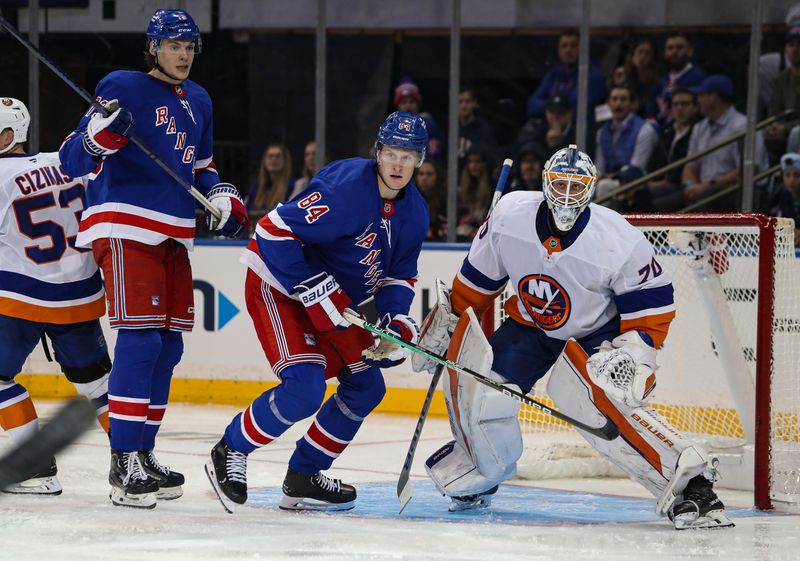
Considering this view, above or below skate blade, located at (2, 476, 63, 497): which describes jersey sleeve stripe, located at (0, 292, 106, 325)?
above

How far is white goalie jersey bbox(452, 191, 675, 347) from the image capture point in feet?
9.77

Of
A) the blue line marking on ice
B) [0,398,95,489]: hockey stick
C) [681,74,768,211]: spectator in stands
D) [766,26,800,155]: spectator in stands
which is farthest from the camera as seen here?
[681,74,768,211]: spectator in stands

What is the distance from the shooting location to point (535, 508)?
3316 millimetres

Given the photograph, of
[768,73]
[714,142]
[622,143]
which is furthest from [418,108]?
[768,73]

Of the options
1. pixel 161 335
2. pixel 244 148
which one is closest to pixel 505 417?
pixel 161 335

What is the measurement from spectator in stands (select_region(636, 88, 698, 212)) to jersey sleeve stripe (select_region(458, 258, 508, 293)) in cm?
245

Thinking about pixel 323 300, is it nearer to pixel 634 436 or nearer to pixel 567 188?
pixel 567 188

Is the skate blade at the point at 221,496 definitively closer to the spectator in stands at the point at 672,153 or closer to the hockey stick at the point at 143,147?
the hockey stick at the point at 143,147

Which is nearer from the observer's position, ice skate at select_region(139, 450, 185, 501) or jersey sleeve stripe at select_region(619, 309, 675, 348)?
jersey sleeve stripe at select_region(619, 309, 675, 348)

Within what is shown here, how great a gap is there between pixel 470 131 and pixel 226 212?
2.86 m

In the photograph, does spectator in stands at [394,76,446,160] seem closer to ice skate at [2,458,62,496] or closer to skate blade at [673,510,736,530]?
ice skate at [2,458,62,496]

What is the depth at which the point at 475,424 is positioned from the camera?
3.14 meters

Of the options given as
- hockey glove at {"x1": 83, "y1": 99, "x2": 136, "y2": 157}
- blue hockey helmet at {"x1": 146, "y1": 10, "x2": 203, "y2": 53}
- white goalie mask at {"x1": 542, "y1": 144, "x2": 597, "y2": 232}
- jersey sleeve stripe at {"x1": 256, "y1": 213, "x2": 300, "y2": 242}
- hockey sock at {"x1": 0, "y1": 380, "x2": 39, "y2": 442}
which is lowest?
hockey sock at {"x1": 0, "y1": 380, "x2": 39, "y2": 442}

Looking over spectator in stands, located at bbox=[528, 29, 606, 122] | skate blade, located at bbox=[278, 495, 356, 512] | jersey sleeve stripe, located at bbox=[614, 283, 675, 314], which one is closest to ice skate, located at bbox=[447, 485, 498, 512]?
skate blade, located at bbox=[278, 495, 356, 512]
